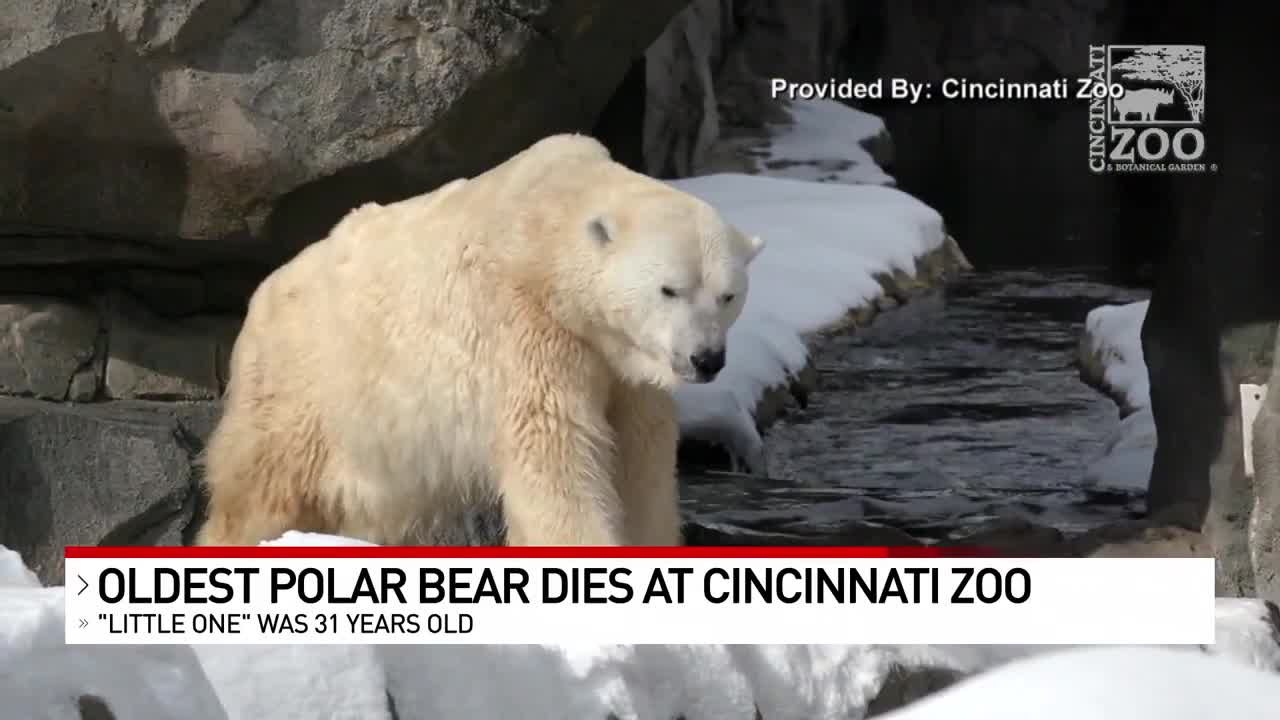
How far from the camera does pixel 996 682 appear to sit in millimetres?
1648

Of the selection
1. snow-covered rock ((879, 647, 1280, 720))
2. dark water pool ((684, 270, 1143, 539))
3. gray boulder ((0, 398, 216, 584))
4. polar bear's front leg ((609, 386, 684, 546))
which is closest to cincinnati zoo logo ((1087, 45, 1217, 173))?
dark water pool ((684, 270, 1143, 539))

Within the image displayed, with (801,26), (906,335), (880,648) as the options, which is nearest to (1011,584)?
(880,648)

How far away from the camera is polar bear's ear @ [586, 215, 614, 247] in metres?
4.27

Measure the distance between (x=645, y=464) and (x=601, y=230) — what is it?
672 mm

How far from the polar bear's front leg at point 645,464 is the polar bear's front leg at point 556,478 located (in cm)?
21

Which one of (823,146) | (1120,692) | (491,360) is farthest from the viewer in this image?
(823,146)

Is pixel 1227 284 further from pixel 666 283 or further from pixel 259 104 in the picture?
pixel 259 104

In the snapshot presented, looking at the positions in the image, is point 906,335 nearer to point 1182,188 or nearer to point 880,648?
point 1182,188

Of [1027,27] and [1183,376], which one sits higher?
[1027,27]

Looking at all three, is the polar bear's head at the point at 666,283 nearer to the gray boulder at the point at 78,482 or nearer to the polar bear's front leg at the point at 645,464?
the polar bear's front leg at the point at 645,464

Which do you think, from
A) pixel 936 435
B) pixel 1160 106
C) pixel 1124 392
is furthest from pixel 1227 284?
pixel 1124 392

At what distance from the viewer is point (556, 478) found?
433cm

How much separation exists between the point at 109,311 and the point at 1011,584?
3803 millimetres

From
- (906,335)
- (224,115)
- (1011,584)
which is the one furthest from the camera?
(906,335)
